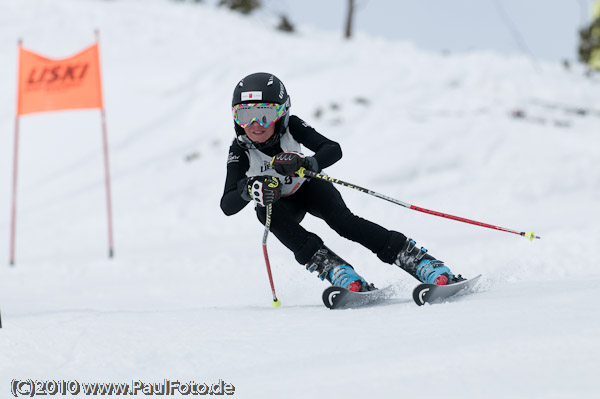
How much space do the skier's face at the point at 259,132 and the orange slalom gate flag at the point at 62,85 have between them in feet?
16.9

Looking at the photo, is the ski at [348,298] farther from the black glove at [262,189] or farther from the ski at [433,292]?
the black glove at [262,189]

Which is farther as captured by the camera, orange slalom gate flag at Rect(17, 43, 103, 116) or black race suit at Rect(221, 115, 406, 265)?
orange slalom gate flag at Rect(17, 43, 103, 116)

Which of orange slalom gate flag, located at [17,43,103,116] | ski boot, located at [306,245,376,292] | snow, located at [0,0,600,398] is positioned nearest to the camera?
snow, located at [0,0,600,398]

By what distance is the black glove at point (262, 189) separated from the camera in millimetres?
3387

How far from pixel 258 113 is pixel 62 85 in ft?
18.4

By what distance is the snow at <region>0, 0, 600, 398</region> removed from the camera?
2.24m

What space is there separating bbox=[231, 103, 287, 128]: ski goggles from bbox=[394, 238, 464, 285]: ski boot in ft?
3.75

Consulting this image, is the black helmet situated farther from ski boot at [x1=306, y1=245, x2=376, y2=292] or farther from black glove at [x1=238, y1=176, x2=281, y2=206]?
ski boot at [x1=306, y1=245, x2=376, y2=292]

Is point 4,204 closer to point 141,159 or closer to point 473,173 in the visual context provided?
Result: point 141,159

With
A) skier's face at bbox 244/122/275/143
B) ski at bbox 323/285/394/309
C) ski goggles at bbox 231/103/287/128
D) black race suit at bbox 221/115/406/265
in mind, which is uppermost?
ski goggles at bbox 231/103/287/128

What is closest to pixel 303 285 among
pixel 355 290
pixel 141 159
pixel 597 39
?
pixel 355 290

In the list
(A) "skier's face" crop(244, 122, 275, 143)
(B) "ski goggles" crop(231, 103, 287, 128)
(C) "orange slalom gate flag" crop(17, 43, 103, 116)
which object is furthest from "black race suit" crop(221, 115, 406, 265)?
(C) "orange slalom gate flag" crop(17, 43, 103, 116)

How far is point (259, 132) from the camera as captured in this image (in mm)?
3658

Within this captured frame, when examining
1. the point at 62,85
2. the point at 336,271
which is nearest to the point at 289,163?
the point at 336,271
